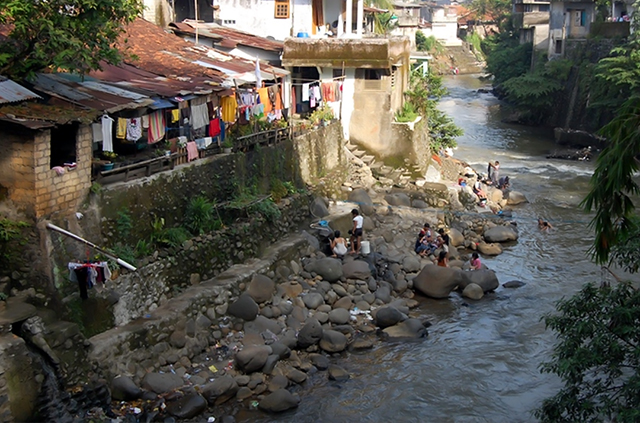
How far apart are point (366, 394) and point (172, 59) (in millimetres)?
10948

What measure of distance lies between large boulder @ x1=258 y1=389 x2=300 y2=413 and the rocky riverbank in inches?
0.7

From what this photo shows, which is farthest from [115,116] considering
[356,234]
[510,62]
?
[510,62]

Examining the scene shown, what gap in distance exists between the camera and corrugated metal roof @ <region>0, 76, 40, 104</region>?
11.9 metres

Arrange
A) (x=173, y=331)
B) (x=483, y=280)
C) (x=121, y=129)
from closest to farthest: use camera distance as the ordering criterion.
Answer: (x=173, y=331)
(x=121, y=129)
(x=483, y=280)

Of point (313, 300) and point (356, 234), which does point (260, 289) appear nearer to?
point (313, 300)

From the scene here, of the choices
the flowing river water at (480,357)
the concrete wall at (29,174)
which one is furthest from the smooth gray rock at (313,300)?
the concrete wall at (29,174)

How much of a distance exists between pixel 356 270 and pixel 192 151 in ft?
16.5

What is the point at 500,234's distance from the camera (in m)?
23.1

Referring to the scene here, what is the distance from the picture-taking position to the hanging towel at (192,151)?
17062mm

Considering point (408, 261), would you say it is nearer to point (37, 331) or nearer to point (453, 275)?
point (453, 275)

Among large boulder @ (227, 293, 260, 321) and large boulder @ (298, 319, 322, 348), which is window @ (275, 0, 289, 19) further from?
large boulder @ (298, 319, 322, 348)

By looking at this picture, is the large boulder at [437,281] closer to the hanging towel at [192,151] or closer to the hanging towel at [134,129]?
the hanging towel at [192,151]

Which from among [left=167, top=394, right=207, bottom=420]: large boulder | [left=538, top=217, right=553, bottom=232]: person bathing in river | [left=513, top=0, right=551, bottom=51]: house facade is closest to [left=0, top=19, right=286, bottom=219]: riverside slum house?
[left=167, top=394, right=207, bottom=420]: large boulder

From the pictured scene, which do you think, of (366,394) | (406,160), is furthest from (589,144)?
(366,394)
